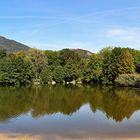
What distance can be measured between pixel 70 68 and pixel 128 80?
2439 centimetres

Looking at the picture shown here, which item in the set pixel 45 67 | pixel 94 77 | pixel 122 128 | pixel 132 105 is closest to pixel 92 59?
pixel 94 77

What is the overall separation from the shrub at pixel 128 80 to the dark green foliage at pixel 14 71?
24.8m

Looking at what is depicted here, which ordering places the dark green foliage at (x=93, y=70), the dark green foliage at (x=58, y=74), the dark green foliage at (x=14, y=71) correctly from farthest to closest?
the dark green foliage at (x=58, y=74), the dark green foliage at (x=93, y=70), the dark green foliage at (x=14, y=71)

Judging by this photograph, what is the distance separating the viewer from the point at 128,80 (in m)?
88.5

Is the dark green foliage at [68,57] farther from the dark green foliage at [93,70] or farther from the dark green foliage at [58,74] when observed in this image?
the dark green foliage at [58,74]

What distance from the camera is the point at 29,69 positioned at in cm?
9900

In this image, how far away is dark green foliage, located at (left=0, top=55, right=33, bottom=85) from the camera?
96125mm

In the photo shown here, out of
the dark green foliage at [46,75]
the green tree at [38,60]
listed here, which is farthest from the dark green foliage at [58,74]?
the green tree at [38,60]

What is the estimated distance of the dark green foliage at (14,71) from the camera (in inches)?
3784

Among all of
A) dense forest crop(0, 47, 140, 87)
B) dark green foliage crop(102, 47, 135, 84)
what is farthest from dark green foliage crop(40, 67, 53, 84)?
dark green foliage crop(102, 47, 135, 84)

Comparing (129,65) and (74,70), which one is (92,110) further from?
(74,70)

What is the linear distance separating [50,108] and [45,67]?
2362 inches

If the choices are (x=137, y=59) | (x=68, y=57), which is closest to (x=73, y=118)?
(x=137, y=59)

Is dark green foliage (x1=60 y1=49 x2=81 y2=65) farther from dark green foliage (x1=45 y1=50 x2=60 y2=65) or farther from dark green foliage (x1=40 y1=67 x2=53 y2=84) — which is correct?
dark green foliage (x1=40 y1=67 x2=53 y2=84)
